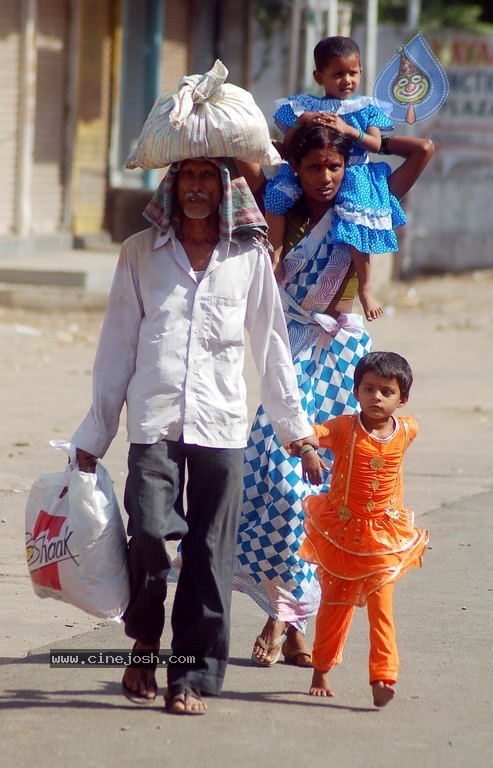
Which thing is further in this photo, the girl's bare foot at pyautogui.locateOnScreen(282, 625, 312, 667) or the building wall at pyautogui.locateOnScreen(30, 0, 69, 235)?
the building wall at pyautogui.locateOnScreen(30, 0, 69, 235)

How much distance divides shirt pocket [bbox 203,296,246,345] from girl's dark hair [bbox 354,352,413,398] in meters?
0.43

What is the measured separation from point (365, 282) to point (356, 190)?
321 mm

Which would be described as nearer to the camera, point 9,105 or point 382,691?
point 382,691

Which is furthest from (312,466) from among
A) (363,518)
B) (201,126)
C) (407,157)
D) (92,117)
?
(92,117)

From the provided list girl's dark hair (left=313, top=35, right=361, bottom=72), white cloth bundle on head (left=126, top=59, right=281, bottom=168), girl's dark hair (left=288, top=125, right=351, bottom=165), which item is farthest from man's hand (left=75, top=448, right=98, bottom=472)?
girl's dark hair (left=313, top=35, right=361, bottom=72)

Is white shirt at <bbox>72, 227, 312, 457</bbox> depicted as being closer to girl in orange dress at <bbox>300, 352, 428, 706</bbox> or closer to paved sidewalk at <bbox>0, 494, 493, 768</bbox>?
girl in orange dress at <bbox>300, 352, 428, 706</bbox>

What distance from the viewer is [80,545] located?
4043mm

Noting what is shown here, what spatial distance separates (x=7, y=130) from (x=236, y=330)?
10808 millimetres

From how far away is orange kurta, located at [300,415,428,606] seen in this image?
169 inches

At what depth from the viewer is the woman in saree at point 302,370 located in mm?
4699

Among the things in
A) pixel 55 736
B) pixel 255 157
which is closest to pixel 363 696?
pixel 55 736

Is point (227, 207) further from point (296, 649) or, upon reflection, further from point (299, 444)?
point (296, 649)

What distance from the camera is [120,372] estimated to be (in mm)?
4156

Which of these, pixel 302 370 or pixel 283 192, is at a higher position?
pixel 283 192
